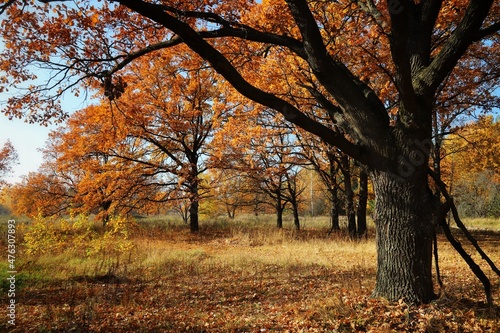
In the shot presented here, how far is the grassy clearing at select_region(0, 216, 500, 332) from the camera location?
3.97 m

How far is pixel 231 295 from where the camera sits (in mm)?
6312

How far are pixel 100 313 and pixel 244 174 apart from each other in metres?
13.7

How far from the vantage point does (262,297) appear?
6.08 meters

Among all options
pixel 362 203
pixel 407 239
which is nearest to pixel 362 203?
pixel 362 203

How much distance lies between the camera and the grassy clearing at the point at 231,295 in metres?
3.97

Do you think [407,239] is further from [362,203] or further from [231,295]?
[362,203]

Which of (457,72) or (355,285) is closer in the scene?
(355,285)

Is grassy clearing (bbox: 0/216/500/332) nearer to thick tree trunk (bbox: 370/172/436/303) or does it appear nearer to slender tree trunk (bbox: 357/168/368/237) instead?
thick tree trunk (bbox: 370/172/436/303)

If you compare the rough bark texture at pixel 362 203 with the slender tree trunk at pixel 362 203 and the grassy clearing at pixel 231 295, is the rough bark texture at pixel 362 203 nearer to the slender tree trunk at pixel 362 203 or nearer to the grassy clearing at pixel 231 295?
the slender tree trunk at pixel 362 203

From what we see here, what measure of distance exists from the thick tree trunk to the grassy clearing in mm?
228

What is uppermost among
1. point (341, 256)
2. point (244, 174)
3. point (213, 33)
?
point (213, 33)

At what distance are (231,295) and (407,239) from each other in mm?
3774

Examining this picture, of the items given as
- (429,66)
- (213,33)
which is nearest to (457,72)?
(429,66)

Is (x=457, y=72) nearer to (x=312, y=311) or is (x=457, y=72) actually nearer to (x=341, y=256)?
(x=341, y=256)
